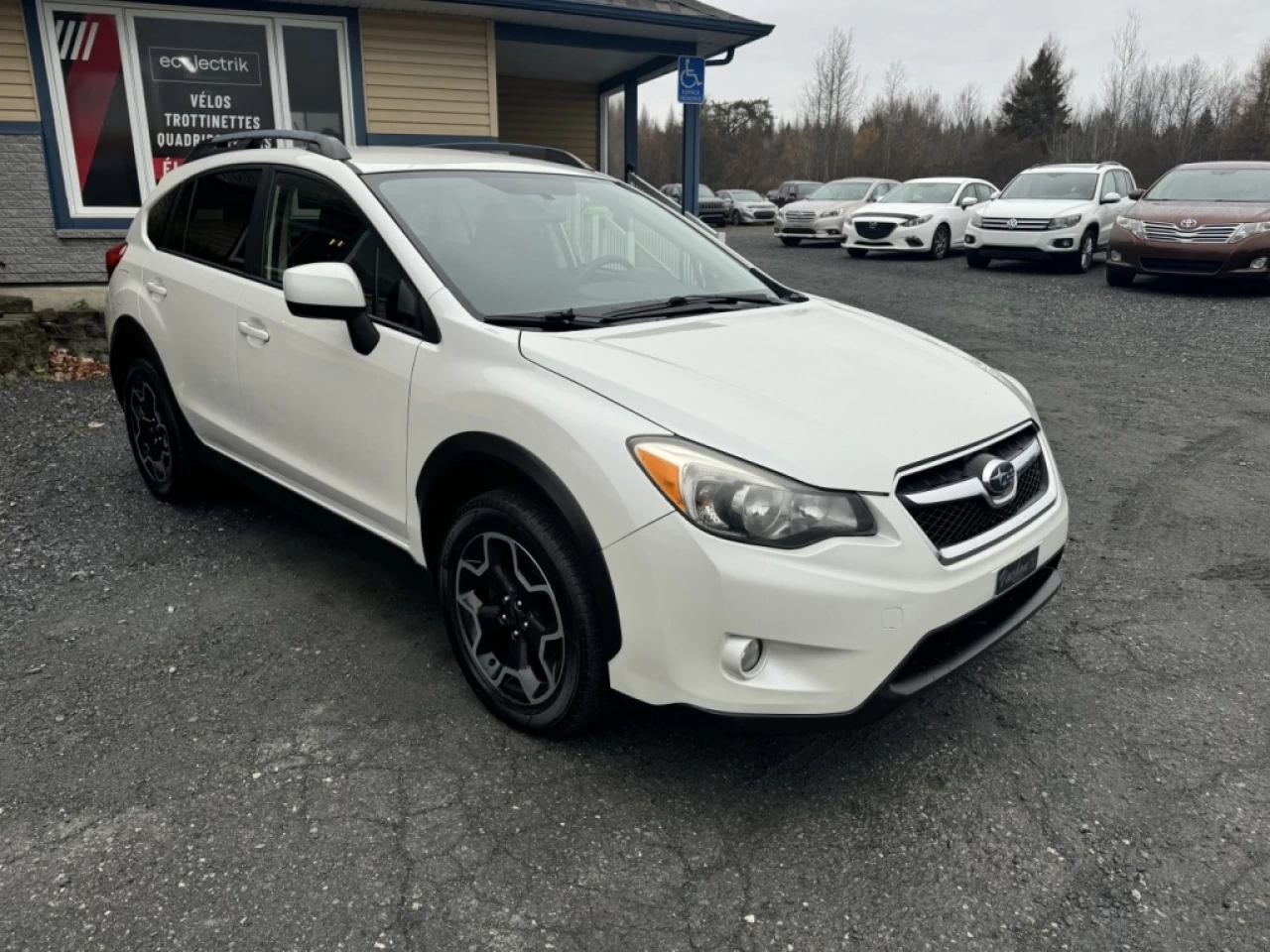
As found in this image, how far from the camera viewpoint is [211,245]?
4.18m

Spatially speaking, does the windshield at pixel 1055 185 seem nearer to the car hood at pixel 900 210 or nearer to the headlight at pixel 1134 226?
the car hood at pixel 900 210

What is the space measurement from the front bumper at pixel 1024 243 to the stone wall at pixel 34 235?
1256 cm

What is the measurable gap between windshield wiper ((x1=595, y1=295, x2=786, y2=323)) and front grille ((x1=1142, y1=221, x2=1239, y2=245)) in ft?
35.2

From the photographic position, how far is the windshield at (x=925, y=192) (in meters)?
18.7

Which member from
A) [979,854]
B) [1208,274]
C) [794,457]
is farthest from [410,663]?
[1208,274]

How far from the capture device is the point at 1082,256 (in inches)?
600

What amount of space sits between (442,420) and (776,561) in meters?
1.15

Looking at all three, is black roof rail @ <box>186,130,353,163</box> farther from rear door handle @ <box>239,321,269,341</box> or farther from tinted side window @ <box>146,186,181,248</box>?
rear door handle @ <box>239,321,269,341</box>

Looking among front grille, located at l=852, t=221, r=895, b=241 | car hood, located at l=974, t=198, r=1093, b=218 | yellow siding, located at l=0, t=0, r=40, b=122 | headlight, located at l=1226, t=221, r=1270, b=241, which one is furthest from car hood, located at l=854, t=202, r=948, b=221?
yellow siding, located at l=0, t=0, r=40, b=122

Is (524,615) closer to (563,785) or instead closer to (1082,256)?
(563,785)

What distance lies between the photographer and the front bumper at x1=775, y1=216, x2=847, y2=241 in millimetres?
21312

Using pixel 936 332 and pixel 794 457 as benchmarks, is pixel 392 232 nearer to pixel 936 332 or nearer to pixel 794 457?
pixel 794 457

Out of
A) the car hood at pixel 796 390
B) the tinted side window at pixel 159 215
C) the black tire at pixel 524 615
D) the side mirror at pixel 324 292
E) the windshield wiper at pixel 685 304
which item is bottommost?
the black tire at pixel 524 615

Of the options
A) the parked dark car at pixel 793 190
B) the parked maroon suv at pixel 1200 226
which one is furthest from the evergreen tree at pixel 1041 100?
the parked maroon suv at pixel 1200 226
